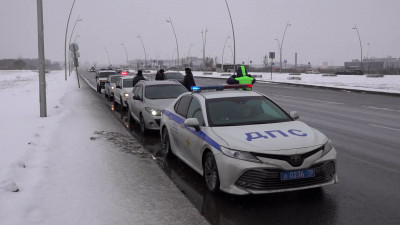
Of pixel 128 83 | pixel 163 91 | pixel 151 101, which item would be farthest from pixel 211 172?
pixel 128 83

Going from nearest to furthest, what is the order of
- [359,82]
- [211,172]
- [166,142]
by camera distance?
1. [211,172]
2. [166,142]
3. [359,82]

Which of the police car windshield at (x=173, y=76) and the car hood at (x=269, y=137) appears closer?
the car hood at (x=269, y=137)

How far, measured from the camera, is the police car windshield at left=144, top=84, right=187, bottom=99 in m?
11.8

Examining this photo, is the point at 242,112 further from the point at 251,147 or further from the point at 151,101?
the point at 151,101

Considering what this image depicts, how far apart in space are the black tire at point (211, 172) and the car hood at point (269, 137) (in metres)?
0.39

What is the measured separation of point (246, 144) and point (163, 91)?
23.2 feet

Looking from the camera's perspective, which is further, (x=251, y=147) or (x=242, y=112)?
(x=242, y=112)

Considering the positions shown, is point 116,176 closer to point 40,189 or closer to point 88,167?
point 88,167

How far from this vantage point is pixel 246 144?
17.3 feet

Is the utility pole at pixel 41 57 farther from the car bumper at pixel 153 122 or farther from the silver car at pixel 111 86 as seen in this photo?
the silver car at pixel 111 86

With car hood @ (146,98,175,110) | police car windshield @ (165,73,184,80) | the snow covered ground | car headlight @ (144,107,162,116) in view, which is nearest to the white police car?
the snow covered ground

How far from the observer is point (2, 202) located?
17.1 ft

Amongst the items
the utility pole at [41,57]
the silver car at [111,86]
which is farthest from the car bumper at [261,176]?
the silver car at [111,86]

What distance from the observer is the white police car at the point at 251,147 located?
5.10 meters
